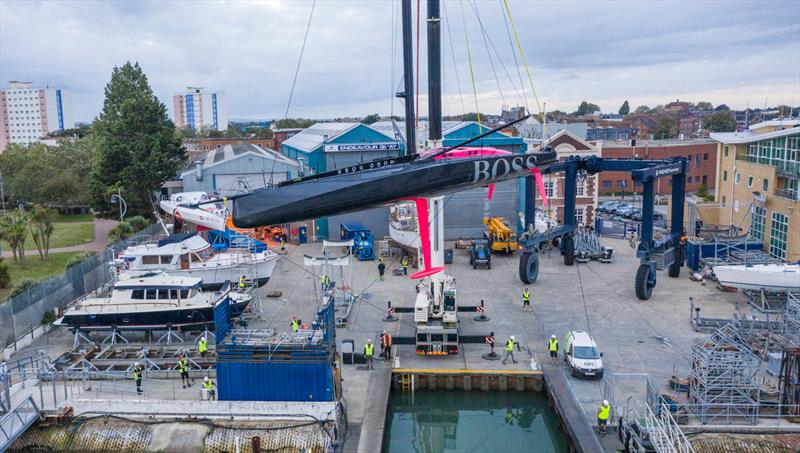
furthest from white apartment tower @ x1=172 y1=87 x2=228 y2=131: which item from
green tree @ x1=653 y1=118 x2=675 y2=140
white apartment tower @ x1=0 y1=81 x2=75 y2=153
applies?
green tree @ x1=653 y1=118 x2=675 y2=140

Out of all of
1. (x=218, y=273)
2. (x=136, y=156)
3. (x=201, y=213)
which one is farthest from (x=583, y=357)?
(x=136, y=156)

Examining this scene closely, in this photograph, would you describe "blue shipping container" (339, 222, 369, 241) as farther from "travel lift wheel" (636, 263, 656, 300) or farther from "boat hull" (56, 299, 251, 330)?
"travel lift wheel" (636, 263, 656, 300)

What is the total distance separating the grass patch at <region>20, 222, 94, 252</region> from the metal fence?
1338 cm

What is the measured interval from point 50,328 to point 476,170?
16.1 m

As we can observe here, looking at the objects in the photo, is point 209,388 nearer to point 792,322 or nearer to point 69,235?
point 792,322

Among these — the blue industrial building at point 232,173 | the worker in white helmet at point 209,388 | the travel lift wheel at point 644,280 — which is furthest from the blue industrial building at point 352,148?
the worker in white helmet at point 209,388

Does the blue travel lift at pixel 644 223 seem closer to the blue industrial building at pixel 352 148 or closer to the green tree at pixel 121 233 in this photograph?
the blue industrial building at pixel 352 148

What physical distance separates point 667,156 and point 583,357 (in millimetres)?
42748

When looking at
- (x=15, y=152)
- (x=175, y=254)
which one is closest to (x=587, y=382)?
(x=175, y=254)

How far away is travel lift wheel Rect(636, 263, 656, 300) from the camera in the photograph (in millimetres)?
24594

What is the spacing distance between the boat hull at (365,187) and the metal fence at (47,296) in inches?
424

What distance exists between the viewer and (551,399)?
16984 mm

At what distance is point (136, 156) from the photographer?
39.4 metres

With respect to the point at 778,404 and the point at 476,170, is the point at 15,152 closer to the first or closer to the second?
the point at 476,170
